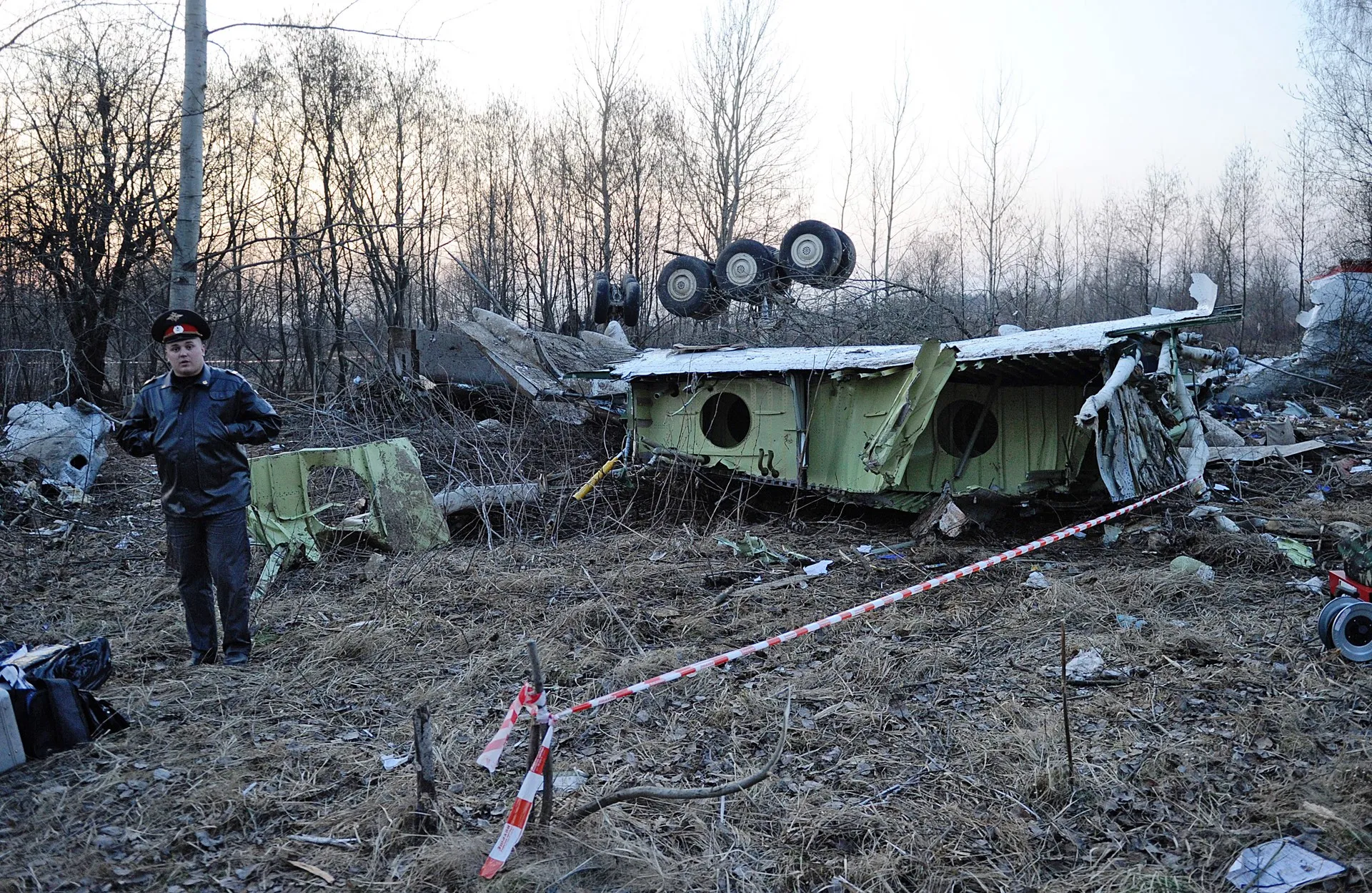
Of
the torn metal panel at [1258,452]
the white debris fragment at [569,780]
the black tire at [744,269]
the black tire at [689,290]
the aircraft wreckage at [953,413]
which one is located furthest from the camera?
the black tire at [689,290]

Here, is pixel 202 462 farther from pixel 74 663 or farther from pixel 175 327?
pixel 74 663

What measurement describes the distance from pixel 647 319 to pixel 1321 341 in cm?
1421

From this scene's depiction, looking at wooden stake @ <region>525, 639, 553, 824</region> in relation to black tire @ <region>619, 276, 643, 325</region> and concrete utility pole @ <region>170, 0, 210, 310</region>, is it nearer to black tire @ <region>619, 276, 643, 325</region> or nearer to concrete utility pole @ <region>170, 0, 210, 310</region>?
concrete utility pole @ <region>170, 0, 210, 310</region>

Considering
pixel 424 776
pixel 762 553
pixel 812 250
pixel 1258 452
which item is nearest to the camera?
pixel 424 776

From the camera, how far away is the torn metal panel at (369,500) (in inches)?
263

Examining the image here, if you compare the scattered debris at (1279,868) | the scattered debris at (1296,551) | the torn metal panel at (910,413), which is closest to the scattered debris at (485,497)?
the torn metal panel at (910,413)

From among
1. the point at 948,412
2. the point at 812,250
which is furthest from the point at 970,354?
the point at 812,250

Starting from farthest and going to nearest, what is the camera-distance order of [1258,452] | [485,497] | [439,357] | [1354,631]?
[439,357] < [1258,452] < [485,497] < [1354,631]

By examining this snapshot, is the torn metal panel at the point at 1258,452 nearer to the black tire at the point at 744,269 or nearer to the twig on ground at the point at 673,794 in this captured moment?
the black tire at the point at 744,269

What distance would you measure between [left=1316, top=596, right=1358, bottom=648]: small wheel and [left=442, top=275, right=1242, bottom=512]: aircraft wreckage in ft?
8.00

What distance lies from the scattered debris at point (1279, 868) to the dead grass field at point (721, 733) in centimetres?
5

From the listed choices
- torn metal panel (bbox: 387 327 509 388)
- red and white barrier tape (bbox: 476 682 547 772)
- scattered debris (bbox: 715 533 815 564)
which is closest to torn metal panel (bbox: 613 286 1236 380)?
scattered debris (bbox: 715 533 815 564)

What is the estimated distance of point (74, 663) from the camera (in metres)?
3.84

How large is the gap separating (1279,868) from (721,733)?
81.8 inches
